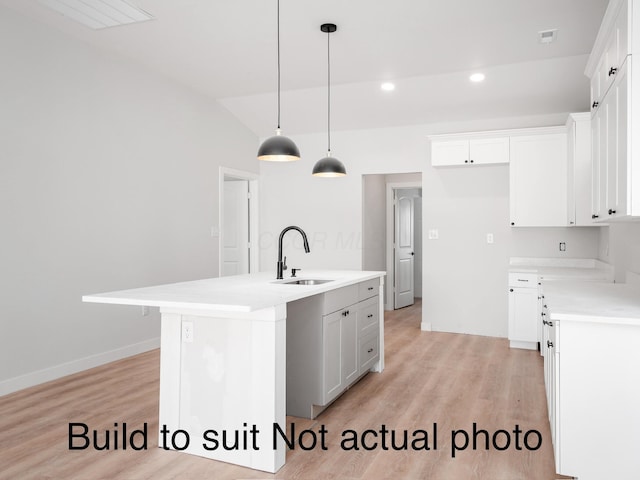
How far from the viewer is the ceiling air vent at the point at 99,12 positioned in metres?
3.46

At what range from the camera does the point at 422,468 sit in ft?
8.19

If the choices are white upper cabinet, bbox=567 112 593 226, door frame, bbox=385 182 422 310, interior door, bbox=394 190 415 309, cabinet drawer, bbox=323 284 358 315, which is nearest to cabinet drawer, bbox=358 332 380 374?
cabinet drawer, bbox=323 284 358 315

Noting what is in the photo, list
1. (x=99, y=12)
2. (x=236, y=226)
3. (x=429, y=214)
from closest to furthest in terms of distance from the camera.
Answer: (x=99, y=12) < (x=429, y=214) < (x=236, y=226)

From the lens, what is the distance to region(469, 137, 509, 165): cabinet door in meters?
5.33

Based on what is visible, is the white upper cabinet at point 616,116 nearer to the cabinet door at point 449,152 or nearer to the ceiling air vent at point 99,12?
the cabinet door at point 449,152

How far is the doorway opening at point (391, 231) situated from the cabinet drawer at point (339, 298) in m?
2.97

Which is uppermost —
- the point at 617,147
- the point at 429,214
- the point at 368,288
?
the point at 617,147

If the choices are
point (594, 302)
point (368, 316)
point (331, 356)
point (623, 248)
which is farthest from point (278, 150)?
point (623, 248)

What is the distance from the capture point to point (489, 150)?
5.40 meters

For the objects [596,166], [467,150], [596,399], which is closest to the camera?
[596,399]

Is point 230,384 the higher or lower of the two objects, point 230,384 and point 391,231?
the lower

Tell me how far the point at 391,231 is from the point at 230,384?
5470 millimetres

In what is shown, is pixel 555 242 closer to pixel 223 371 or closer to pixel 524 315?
pixel 524 315

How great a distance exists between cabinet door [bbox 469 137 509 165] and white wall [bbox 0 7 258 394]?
10.1 feet
